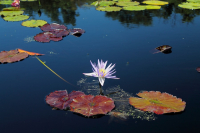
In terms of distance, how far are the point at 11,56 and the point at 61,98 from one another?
158 cm

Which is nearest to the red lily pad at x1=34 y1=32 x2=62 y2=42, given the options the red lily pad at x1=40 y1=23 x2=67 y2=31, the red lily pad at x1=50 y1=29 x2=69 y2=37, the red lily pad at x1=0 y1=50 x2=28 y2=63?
the red lily pad at x1=50 y1=29 x2=69 y2=37

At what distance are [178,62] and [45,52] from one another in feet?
7.34

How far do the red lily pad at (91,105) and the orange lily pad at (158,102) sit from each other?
280 mm

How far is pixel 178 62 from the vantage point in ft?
11.0

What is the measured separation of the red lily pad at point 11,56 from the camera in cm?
340

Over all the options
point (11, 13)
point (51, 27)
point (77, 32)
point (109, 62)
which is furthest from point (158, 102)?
point (11, 13)

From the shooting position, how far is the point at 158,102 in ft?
7.59

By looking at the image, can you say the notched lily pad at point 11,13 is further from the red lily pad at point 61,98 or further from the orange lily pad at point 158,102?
the orange lily pad at point 158,102

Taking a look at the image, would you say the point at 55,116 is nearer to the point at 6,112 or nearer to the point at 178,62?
the point at 6,112

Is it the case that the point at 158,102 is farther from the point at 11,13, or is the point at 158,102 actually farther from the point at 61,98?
the point at 11,13

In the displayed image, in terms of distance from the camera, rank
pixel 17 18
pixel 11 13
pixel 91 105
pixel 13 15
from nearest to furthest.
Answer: pixel 91 105 < pixel 17 18 < pixel 13 15 < pixel 11 13

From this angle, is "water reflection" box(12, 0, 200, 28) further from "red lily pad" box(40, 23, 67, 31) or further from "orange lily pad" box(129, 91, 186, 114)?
"orange lily pad" box(129, 91, 186, 114)

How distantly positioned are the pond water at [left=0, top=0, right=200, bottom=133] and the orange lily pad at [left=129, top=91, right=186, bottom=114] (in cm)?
7

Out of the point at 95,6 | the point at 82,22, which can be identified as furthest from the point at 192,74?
the point at 95,6
